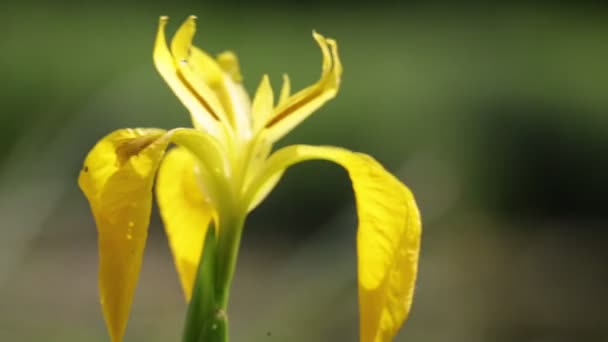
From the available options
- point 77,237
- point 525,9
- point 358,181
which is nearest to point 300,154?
point 358,181

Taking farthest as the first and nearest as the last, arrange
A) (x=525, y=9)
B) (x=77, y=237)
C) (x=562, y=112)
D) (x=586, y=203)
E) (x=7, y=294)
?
(x=525, y=9) < (x=562, y=112) < (x=586, y=203) < (x=77, y=237) < (x=7, y=294)

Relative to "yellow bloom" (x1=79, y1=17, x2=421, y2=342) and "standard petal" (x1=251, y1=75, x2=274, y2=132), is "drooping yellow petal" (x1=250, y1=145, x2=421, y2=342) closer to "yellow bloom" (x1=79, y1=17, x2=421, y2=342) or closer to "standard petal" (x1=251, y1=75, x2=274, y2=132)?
"yellow bloom" (x1=79, y1=17, x2=421, y2=342)

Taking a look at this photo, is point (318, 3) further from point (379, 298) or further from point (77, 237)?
point (379, 298)

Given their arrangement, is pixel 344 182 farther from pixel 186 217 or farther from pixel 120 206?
pixel 120 206

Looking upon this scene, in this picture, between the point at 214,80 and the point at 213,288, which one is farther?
the point at 214,80

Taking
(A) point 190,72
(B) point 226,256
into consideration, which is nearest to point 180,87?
(A) point 190,72

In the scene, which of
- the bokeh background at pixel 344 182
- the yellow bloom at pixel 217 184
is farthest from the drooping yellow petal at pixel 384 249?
the bokeh background at pixel 344 182

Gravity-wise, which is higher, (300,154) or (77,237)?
(300,154)
